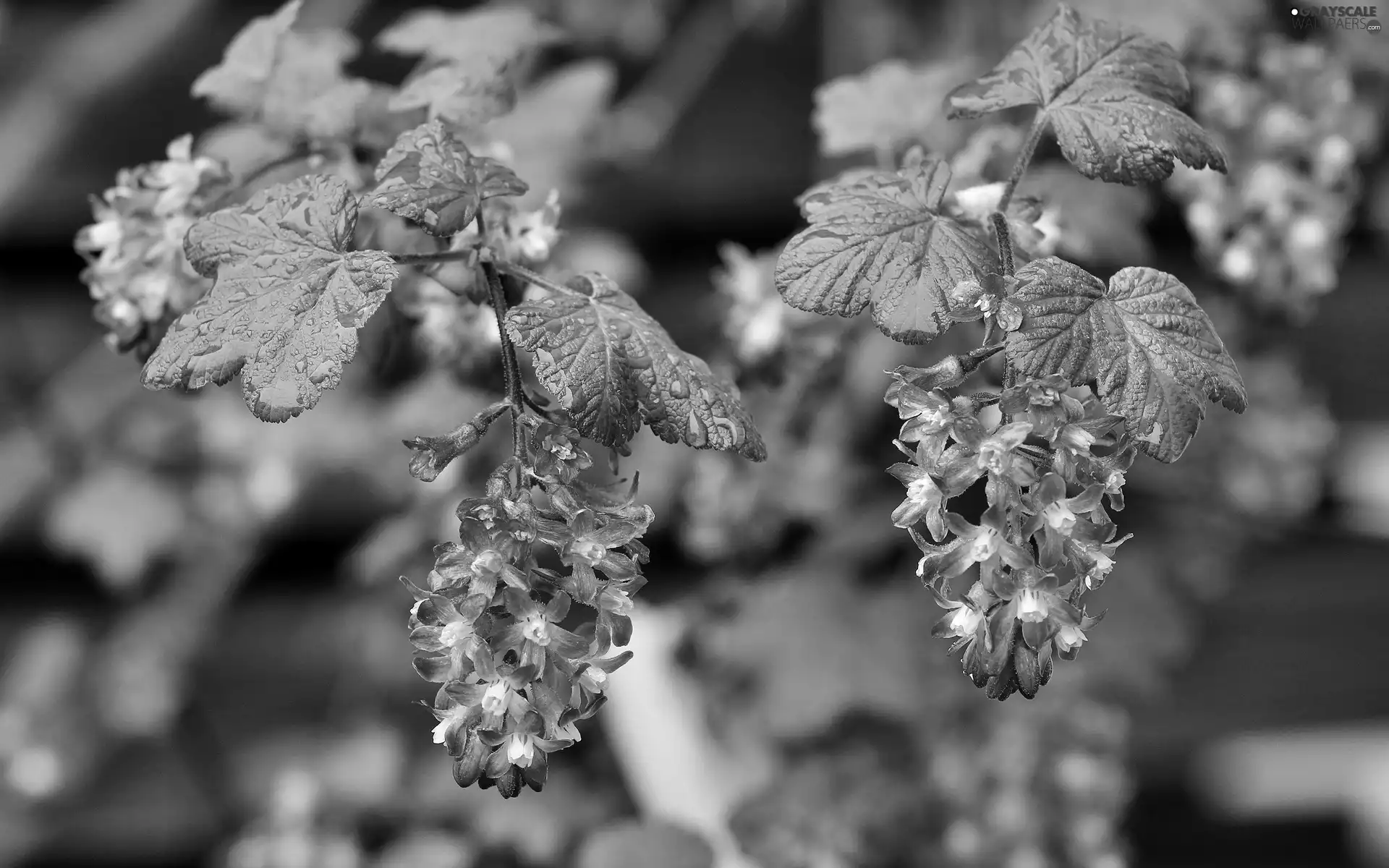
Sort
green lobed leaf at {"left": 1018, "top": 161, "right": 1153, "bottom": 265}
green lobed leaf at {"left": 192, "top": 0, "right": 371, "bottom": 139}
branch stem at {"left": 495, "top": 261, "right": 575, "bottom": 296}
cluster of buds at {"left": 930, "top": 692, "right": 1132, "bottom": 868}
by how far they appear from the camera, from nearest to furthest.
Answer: branch stem at {"left": 495, "top": 261, "right": 575, "bottom": 296}
green lobed leaf at {"left": 192, "top": 0, "right": 371, "bottom": 139}
green lobed leaf at {"left": 1018, "top": 161, "right": 1153, "bottom": 265}
cluster of buds at {"left": 930, "top": 692, "right": 1132, "bottom": 868}

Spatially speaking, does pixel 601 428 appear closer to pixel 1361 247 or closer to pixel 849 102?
pixel 849 102

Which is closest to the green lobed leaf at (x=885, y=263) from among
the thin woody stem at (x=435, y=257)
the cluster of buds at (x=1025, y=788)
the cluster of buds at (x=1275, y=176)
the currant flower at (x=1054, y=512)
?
the currant flower at (x=1054, y=512)

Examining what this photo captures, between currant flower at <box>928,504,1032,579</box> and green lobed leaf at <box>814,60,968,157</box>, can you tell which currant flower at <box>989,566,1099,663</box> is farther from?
green lobed leaf at <box>814,60,968,157</box>

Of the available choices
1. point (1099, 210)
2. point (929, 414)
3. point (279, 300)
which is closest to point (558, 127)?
point (1099, 210)

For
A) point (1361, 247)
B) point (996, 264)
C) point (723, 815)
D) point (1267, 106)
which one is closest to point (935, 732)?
point (723, 815)

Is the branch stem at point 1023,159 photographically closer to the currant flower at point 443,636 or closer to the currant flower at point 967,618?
the currant flower at point 967,618

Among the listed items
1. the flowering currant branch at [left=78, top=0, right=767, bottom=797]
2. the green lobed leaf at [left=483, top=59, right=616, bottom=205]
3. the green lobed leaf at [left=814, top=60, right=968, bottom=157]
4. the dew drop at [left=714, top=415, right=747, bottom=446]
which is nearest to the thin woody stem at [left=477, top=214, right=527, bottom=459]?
the flowering currant branch at [left=78, top=0, right=767, bottom=797]
